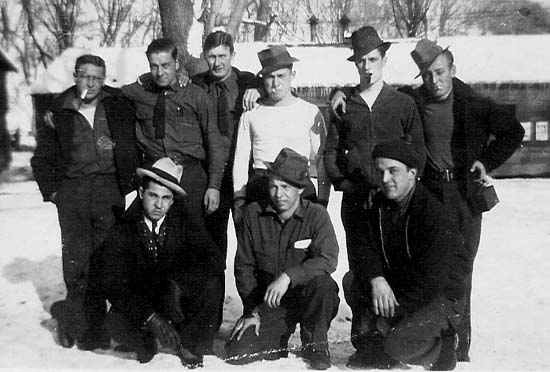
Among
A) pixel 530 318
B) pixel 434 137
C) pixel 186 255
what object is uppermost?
pixel 434 137

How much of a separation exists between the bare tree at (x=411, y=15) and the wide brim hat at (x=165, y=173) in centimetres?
149

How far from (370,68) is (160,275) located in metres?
1.49

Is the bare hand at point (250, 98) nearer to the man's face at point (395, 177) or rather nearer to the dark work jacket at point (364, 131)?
the dark work jacket at point (364, 131)

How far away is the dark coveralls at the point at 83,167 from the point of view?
323 cm

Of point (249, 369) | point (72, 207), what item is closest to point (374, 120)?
point (249, 369)

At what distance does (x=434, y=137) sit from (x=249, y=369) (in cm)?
147

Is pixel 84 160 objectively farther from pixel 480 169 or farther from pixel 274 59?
pixel 480 169

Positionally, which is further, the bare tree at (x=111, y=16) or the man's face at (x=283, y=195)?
the bare tree at (x=111, y=16)

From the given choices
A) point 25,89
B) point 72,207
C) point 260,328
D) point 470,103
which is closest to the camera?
point 260,328

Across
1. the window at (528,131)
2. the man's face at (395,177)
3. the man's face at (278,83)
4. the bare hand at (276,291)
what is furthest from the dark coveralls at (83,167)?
the window at (528,131)

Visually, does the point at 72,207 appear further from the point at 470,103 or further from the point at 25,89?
the point at 470,103

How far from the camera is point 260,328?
2807 millimetres

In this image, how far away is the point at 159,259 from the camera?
2965mm

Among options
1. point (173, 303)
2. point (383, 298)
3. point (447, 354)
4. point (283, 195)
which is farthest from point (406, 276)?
point (173, 303)
